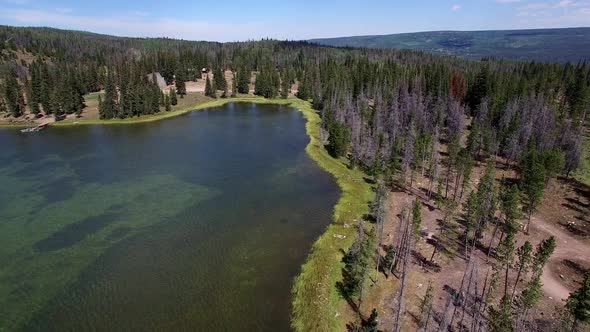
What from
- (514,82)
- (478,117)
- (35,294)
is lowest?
(35,294)

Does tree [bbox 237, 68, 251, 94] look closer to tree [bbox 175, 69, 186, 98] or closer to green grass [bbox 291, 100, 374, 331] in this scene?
tree [bbox 175, 69, 186, 98]

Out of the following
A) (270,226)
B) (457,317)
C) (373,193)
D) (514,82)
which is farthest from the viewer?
(514,82)

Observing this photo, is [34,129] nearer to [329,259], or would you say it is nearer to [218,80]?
[218,80]

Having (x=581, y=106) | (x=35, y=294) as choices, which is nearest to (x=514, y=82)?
(x=581, y=106)

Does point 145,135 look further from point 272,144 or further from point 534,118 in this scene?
point 534,118

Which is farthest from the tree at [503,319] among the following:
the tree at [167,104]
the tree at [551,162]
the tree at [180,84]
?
the tree at [180,84]

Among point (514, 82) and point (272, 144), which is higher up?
point (514, 82)

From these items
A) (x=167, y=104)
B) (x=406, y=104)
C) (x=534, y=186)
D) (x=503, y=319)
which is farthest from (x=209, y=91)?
(x=503, y=319)
